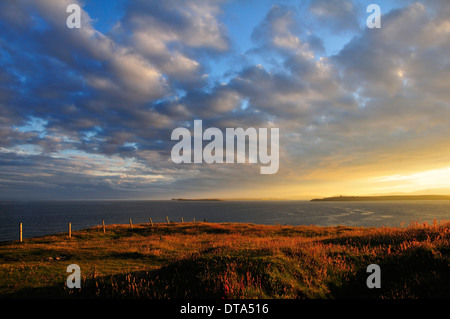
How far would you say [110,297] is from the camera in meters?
7.06

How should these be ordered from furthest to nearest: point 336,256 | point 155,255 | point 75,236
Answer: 1. point 75,236
2. point 155,255
3. point 336,256
